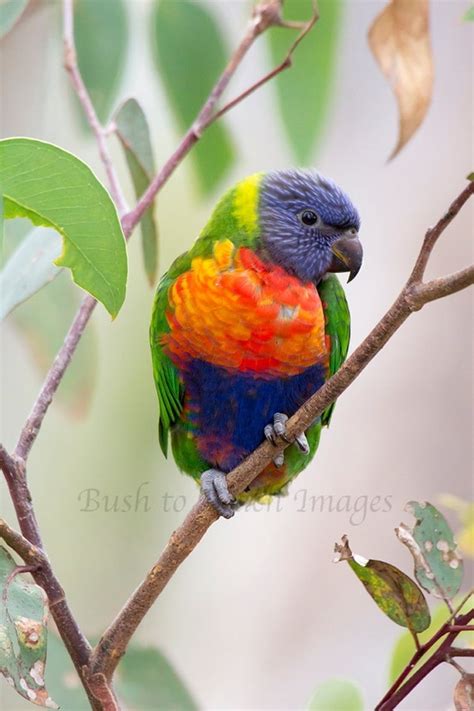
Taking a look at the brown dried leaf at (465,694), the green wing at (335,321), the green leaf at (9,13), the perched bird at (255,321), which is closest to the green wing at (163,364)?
the perched bird at (255,321)

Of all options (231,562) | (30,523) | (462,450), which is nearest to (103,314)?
(231,562)

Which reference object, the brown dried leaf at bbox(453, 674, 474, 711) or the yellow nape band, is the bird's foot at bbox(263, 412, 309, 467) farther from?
the brown dried leaf at bbox(453, 674, 474, 711)

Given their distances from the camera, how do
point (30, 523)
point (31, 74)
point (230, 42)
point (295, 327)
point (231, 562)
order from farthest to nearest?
point (231, 562)
point (31, 74)
point (230, 42)
point (295, 327)
point (30, 523)

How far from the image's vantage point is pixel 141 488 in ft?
9.90

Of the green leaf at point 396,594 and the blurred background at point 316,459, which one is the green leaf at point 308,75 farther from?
the blurred background at point 316,459

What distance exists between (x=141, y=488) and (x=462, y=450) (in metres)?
1.14

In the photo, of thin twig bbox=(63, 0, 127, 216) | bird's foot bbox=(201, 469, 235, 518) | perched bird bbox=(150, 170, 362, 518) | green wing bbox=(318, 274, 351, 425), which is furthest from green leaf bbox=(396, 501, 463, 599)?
thin twig bbox=(63, 0, 127, 216)

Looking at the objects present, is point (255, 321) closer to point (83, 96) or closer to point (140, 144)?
point (140, 144)

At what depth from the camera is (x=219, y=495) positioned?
129 cm

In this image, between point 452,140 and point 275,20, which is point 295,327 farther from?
point 452,140

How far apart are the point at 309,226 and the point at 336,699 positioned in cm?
79

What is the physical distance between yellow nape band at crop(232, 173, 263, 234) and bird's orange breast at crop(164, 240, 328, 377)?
59 millimetres

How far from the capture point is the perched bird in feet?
4.69

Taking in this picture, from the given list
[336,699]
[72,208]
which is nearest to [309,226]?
[72,208]
